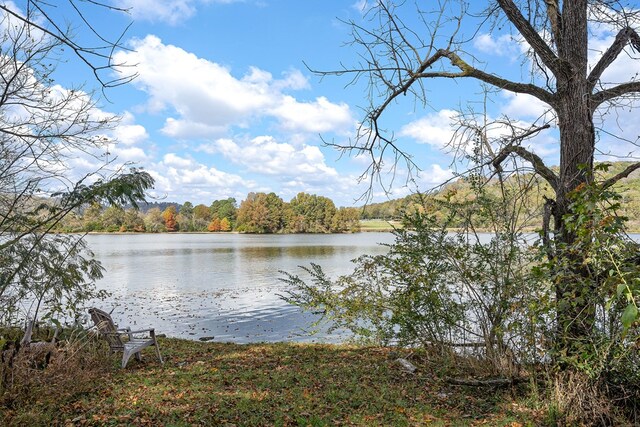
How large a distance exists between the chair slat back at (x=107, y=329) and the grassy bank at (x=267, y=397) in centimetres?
27

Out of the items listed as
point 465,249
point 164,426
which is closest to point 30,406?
point 164,426

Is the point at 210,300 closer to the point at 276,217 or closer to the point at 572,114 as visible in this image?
the point at 572,114

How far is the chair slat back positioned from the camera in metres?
6.22

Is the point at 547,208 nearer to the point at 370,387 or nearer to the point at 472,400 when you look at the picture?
the point at 472,400

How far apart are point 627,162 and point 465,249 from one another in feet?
6.44

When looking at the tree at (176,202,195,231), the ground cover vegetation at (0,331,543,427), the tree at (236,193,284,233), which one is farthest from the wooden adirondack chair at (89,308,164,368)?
the tree at (176,202,195,231)

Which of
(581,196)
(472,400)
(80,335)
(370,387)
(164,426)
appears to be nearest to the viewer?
(581,196)

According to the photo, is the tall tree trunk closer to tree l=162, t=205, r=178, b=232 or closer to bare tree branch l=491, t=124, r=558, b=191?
bare tree branch l=491, t=124, r=558, b=191

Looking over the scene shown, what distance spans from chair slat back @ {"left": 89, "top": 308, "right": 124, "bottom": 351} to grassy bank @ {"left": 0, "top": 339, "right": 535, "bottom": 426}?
272 millimetres

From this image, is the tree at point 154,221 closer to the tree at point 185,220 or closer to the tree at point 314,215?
the tree at point 185,220

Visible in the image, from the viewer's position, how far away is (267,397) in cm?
470

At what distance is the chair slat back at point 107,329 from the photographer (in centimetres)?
622

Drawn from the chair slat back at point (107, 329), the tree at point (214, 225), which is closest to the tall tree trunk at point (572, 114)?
the chair slat back at point (107, 329)

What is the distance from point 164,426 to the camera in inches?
151
